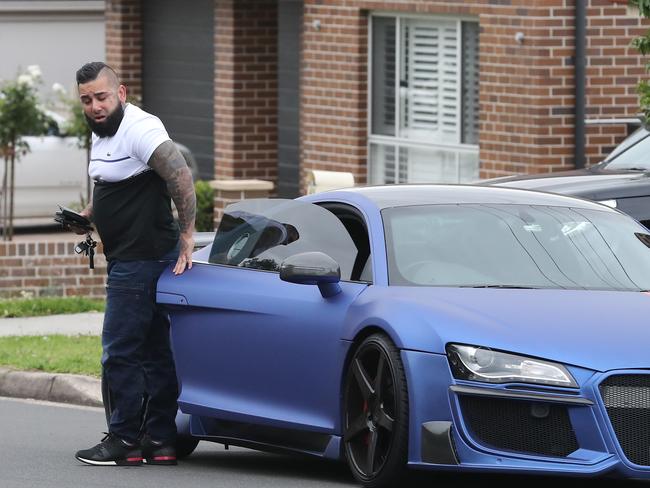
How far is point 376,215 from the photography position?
8.16 meters

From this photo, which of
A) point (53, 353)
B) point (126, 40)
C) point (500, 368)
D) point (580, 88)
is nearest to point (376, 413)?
point (500, 368)

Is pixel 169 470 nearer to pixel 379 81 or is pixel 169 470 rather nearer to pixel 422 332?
pixel 422 332

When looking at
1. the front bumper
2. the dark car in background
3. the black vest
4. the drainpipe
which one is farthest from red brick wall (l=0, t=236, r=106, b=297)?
the front bumper

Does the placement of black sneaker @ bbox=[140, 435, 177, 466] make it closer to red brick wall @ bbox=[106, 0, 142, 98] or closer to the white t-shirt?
the white t-shirt

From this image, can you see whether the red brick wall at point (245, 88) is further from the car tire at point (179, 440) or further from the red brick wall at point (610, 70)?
the car tire at point (179, 440)

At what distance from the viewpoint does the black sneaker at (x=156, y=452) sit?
28.8 feet

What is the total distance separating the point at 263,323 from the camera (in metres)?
8.20

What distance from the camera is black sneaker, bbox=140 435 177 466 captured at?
8.77 m

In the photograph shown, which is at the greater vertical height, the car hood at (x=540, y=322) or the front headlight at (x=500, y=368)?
the car hood at (x=540, y=322)

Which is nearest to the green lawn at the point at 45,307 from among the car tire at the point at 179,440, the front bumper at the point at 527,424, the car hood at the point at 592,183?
the car hood at the point at 592,183

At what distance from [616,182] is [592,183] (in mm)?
157

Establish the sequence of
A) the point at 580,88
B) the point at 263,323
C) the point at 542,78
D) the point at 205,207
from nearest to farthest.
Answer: the point at 263,323 → the point at 542,78 → the point at 580,88 → the point at 205,207

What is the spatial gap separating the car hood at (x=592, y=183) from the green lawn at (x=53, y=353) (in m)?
2.90

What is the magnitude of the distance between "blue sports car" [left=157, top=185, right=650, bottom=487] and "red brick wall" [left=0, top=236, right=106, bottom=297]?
7.29 metres
